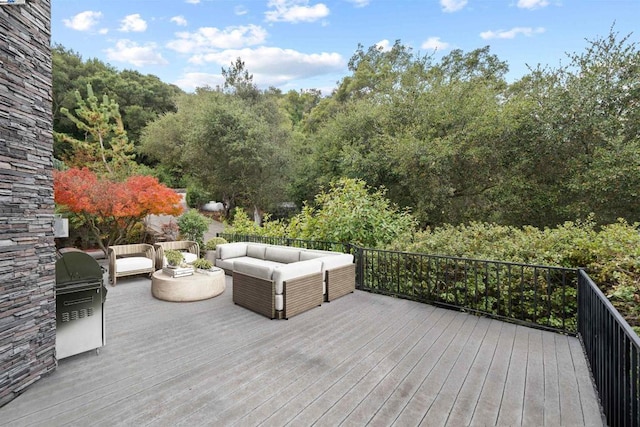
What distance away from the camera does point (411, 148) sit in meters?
9.27

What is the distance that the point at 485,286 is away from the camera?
3.81 m

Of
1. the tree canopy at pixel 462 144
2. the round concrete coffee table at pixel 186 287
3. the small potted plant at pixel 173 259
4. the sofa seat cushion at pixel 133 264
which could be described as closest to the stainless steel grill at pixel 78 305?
the round concrete coffee table at pixel 186 287

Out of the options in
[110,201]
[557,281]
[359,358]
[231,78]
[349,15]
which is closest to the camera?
[359,358]

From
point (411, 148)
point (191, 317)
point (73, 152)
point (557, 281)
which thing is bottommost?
point (191, 317)

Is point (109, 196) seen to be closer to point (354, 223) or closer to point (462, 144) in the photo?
point (354, 223)

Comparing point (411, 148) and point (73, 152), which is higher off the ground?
point (73, 152)

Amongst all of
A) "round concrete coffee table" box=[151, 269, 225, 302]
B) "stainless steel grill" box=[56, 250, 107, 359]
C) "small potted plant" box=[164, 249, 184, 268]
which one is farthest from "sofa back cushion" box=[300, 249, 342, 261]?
"stainless steel grill" box=[56, 250, 107, 359]

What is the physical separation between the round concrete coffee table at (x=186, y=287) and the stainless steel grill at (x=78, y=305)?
158cm

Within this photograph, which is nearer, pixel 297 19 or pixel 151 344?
pixel 151 344

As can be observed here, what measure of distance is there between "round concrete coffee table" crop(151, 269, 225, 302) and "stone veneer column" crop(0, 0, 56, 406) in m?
1.95

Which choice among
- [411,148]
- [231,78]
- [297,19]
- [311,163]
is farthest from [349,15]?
[231,78]

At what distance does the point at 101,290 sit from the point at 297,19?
9.96 m

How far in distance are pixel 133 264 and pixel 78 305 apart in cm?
328

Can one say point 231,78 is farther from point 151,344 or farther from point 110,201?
point 151,344
